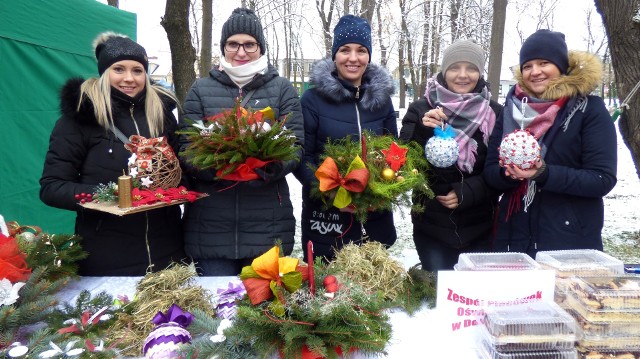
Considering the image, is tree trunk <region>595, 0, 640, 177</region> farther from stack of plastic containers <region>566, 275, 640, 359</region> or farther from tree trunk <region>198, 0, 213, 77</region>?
tree trunk <region>198, 0, 213, 77</region>

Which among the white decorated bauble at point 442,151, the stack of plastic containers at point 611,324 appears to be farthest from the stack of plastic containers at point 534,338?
the white decorated bauble at point 442,151

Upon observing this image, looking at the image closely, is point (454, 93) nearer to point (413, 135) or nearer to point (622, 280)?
point (413, 135)

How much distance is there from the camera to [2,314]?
1.65m

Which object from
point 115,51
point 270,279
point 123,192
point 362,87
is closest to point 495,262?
point 270,279

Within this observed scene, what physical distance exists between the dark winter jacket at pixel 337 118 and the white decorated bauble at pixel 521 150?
87cm

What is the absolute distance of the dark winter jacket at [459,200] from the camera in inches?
106

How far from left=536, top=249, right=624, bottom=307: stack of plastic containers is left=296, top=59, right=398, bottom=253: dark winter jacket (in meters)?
1.27

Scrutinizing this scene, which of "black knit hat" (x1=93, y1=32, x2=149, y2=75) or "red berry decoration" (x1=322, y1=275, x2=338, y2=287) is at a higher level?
"black knit hat" (x1=93, y1=32, x2=149, y2=75)

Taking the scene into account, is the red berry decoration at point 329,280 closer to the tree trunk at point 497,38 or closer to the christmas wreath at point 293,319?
the christmas wreath at point 293,319

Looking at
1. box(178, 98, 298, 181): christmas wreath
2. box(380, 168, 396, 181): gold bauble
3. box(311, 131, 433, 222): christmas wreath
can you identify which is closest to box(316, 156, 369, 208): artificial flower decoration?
box(311, 131, 433, 222): christmas wreath

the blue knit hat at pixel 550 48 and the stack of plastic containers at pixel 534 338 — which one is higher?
the blue knit hat at pixel 550 48

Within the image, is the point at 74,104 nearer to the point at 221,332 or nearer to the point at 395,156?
the point at 221,332

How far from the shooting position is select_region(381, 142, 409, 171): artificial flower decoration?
2.31 meters

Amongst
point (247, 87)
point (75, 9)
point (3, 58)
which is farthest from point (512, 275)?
point (75, 9)
